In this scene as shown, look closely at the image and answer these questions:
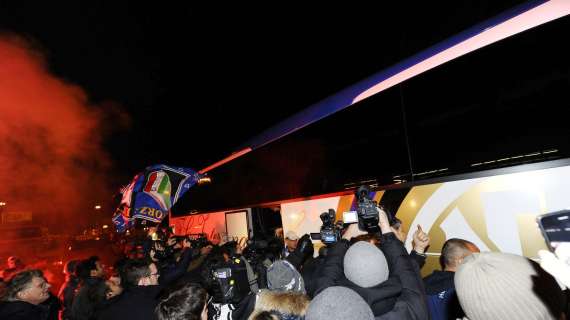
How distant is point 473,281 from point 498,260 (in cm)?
11

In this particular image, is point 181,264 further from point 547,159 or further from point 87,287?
point 547,159

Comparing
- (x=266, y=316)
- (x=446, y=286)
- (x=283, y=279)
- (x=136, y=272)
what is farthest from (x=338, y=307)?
(x=136, y=272)

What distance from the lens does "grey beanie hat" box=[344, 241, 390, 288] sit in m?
2.03

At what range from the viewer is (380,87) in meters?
3.15

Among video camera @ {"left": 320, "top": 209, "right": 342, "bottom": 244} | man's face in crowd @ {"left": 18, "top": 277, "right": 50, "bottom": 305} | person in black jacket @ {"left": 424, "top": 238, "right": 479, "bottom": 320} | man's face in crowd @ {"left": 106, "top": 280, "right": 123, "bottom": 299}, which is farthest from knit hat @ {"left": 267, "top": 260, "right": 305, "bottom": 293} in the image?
man's face in crowd @ {"left": 18, "top": 277, "right": 50, "bottom": 305}

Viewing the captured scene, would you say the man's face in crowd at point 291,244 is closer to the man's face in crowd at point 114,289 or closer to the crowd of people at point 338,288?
the crowd of people at point 338,288

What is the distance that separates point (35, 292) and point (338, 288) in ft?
10.9

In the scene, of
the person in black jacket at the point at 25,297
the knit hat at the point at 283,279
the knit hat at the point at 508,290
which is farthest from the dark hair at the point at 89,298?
the knit hat at the point at 508,290

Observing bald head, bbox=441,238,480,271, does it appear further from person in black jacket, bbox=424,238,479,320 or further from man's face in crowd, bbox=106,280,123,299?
man's face in crowd, bbox=106,280,123,299

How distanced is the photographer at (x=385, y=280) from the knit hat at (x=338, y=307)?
1.71 feet

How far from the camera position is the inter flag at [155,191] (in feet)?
24.5

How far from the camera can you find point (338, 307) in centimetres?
130

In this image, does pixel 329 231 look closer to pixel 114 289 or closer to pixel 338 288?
pixel 338 288

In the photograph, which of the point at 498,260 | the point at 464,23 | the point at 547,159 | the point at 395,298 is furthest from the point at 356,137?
the point at 498,260
